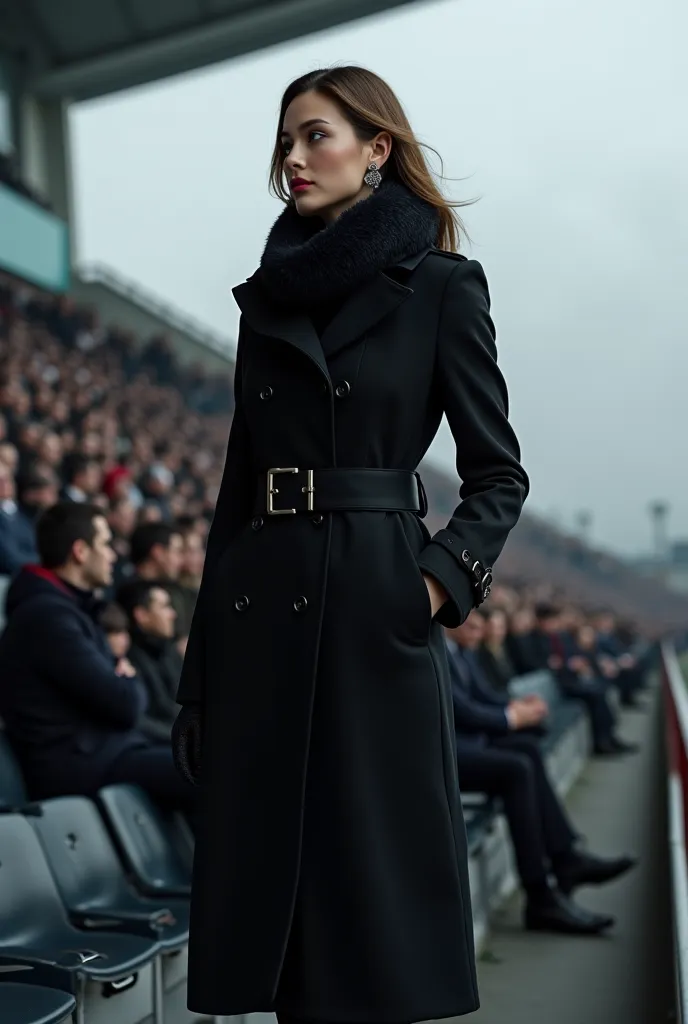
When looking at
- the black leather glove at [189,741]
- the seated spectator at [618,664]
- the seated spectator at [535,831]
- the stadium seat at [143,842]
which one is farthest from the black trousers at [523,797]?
the seated spectator at [618,664]

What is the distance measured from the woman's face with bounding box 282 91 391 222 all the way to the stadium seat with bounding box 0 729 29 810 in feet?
7.25

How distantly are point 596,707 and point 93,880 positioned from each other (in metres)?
10.2

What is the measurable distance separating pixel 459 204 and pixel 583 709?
36.4ft

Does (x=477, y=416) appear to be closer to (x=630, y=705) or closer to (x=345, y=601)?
(x=345, y=601)

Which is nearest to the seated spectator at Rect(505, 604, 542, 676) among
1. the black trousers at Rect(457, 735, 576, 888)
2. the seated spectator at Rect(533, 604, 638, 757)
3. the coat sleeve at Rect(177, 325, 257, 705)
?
the seated spectator at Rect(533, 604, 638, 757)

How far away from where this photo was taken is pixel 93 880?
3.55 meters

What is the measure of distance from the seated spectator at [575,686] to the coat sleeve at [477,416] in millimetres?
10573

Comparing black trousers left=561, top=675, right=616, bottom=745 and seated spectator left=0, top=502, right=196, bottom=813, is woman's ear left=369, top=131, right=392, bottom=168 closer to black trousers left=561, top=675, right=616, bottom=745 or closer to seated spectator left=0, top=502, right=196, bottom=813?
seated spectator left=0, top=502, right=196, bottom=813

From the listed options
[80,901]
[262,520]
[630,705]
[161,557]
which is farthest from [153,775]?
[630,705]

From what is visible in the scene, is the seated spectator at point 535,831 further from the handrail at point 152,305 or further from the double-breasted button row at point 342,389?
the handrail at point 152,305

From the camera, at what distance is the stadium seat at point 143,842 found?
12.6 ft

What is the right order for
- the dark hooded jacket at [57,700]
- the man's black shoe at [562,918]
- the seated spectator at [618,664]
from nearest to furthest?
the dark hooded jacket at [57,700] < the man's black shoe at [562,918] < the seated spectator at [618,664]

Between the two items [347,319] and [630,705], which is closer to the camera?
[347,319]

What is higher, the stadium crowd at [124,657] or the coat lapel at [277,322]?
the coat lapel at [277,322]
